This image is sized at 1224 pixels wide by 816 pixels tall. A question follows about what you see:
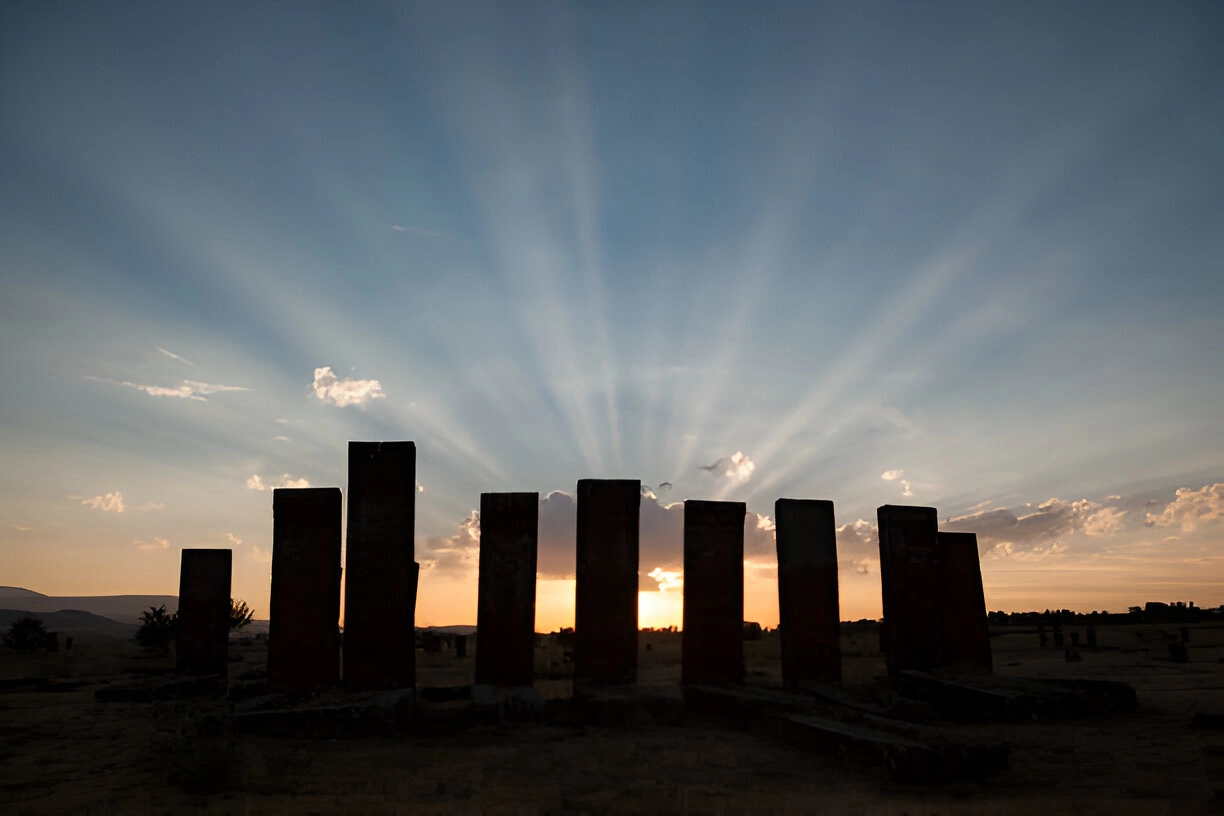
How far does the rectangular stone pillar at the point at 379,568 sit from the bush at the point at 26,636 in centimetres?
2162

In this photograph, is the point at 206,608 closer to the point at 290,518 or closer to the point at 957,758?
the point at 290,518

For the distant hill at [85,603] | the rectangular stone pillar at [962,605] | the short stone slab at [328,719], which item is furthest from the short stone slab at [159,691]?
the distant hill at [85,603]

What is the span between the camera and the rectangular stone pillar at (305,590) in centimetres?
1048

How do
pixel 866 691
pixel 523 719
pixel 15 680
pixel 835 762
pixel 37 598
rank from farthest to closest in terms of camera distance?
pixel 37 598
pixel 15 680
pixel 866 691
pixel 523 719
pixel 835 762

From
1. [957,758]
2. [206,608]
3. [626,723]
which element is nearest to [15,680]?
[206,608]

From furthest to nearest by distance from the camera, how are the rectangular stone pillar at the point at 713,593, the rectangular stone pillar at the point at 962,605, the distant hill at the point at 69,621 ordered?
the distant hill at the point at 69,621
the rectangular stone pillar at the point at 962,605
the rectangular stone pillar at the point at 713,593

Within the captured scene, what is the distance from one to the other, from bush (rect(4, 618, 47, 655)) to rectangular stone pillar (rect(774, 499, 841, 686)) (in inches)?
983

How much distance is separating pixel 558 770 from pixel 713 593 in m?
4.86

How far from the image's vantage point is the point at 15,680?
47.6ft

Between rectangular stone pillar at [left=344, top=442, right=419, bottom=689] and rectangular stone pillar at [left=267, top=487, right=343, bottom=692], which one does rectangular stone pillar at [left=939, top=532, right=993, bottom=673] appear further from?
rectangular stone pillar at [left=267, top=487, right=343, bottom=692]

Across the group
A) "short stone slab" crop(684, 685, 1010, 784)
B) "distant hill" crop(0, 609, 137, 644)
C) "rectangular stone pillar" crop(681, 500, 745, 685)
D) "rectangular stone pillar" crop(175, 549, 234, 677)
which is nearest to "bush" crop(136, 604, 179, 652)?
"rectangular stone pillar" crop(175, 549, 234, 677)

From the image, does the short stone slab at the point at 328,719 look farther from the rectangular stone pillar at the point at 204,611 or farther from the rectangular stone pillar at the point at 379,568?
the rectangular stone pillar at the point at 204,611

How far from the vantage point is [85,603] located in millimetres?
186000

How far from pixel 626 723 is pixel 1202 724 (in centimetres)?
586
